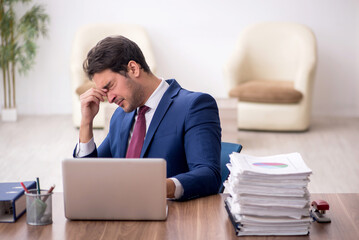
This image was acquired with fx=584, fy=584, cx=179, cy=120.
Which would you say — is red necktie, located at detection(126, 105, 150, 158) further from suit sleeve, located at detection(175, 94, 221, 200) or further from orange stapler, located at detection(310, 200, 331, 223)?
orange stapler, located at detection(310, 200, 331, 223)

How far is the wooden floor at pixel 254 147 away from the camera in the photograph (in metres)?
4.50

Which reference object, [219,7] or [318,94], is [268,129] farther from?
[219,7]

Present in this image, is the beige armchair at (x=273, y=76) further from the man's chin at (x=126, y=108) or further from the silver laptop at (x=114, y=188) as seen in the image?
the silver laptop at (x=114, y=188)

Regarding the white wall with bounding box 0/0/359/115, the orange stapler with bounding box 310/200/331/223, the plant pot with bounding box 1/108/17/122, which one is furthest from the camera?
the white wall with bounding box 0/0/359/115

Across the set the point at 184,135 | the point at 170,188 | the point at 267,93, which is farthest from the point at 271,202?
the point at 267,93

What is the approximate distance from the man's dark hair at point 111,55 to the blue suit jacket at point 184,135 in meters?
0.23

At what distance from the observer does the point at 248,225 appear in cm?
171

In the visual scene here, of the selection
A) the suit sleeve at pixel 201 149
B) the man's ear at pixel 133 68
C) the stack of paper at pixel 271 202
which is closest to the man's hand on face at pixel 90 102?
the man's ear at pixel 133 68

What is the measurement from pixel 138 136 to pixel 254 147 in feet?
10.5

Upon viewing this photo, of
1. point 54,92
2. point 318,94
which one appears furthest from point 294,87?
point 54,92

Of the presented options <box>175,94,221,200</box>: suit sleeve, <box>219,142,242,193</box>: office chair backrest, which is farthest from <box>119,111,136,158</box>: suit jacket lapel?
<box>219,142,242,193</box>: office chair backrest

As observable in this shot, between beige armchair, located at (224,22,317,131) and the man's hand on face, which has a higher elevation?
the man's hand on face

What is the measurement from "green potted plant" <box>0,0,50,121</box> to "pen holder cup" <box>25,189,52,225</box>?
4.86m

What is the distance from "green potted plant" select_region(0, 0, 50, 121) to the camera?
21.1 ft
